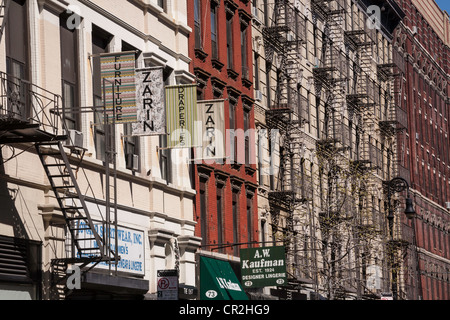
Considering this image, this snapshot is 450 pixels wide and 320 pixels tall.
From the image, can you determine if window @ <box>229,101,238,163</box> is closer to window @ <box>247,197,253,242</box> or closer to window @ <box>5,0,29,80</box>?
window @ <box>247,197,253,242</box>

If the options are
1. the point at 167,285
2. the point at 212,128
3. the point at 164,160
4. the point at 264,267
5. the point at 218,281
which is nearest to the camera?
the point at 167,285

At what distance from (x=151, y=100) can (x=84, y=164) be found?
110 inches

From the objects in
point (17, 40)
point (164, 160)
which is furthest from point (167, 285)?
point (17, 40)

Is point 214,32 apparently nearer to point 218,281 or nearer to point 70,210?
point 218,281

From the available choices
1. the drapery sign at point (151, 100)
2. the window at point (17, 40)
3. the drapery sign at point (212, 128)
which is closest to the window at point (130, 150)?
the drapery sign at point (151, 100)

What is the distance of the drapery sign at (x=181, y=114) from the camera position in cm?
3300

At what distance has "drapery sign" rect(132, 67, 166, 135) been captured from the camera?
2952 centimetres

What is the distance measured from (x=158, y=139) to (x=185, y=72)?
2.97m

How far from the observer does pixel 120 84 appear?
28.6m

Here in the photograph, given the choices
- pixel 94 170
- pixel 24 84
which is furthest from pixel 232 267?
pixel 24 84

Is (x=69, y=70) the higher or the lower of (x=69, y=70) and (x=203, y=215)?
the higher

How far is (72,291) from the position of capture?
26281 millimetres

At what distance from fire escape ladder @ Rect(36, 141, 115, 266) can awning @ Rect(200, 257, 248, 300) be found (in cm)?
964

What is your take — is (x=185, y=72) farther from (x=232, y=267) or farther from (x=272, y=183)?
(x=272, y=183)
